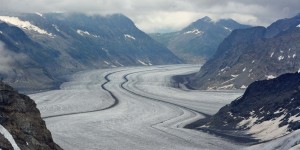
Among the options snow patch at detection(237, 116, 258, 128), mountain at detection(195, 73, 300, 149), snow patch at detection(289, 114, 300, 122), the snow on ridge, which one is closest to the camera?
the snow on ridge

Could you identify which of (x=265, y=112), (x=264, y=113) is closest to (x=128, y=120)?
(x=264, y=113)

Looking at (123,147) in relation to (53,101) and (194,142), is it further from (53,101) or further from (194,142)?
(53,101)

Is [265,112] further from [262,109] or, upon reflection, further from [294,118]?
[294,118]

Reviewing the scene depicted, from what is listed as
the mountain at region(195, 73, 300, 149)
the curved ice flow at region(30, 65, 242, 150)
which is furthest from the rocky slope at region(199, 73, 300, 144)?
the curved ice flow at region(30, 65, 242, 150)

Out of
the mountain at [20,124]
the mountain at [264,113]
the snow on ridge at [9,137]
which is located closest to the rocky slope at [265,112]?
the mountain at [264,113]

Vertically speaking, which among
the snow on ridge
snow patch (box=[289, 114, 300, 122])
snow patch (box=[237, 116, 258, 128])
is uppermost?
snow patch (box=[289, 114, 300, 122])

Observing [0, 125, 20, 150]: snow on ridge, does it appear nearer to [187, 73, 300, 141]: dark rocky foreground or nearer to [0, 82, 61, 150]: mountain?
[0, 82, 61, 150]: mountain

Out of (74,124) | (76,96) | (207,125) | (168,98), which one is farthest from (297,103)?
(76,96)
